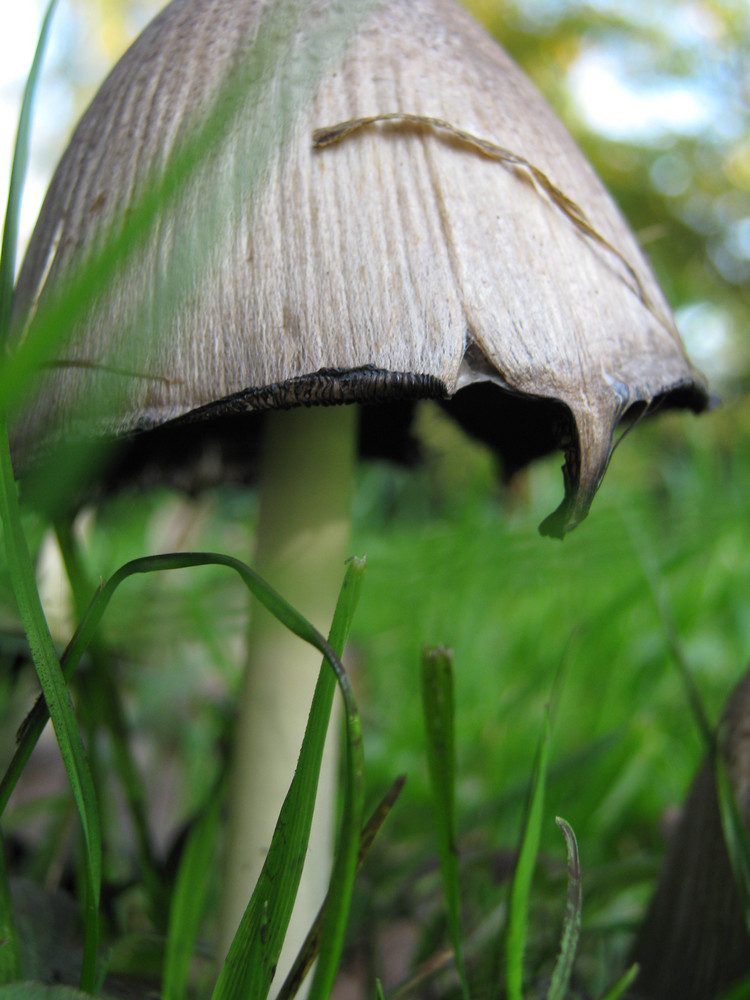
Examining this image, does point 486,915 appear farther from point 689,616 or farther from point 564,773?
point 689,616

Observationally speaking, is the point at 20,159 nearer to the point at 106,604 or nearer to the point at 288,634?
the point at 106,604

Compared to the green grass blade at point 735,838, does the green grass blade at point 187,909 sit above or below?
below

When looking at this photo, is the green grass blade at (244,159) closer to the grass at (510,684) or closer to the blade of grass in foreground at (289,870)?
the blade of grass in foreground at (289,870)

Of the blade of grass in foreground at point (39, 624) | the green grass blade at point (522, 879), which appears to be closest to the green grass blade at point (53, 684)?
the blade of grass in foreground at point (39, 624)

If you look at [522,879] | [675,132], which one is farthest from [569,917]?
[675,132]

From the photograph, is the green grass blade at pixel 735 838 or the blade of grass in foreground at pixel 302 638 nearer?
the blade of grass in foreground at pixel 302 638
